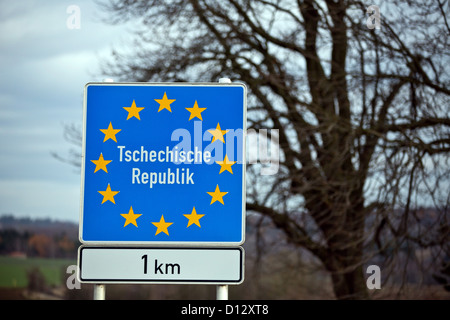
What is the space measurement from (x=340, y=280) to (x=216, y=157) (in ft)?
28.0

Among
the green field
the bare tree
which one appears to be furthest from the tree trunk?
the green field

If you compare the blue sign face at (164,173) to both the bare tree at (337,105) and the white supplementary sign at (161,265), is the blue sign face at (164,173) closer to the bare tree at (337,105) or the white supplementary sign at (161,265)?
the white supplementary sign at (161,265)

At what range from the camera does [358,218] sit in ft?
34.0

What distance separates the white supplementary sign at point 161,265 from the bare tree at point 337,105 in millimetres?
6755

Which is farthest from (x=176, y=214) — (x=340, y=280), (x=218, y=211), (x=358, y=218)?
(x=340, y=280)

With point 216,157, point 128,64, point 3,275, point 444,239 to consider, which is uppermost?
point 128,64

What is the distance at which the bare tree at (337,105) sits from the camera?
31.1 feet

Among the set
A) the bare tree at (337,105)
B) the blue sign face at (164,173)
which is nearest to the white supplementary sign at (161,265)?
the blue sign face at (164,173)

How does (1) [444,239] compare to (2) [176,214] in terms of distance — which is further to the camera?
(1) [444,239]

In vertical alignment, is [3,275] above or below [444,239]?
below

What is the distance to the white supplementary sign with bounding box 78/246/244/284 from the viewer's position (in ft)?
9.64

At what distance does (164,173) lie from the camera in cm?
291
